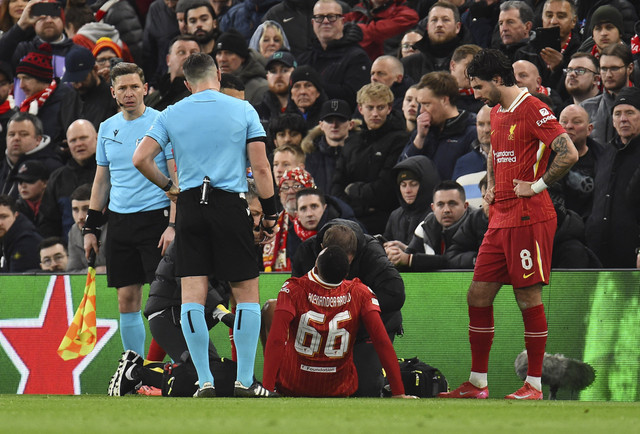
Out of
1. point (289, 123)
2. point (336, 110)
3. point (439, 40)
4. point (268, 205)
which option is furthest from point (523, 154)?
point (439, 40)

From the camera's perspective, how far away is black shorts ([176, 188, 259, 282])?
7395mm

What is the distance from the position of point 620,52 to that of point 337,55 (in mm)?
3932

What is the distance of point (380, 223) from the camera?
1120cm

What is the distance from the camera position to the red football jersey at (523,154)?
25.7 ft

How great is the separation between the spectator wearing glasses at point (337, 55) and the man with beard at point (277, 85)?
41cm

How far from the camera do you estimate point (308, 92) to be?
12477 mm

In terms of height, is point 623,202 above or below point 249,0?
below

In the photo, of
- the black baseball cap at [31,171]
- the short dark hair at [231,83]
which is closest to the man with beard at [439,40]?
the short dark hair at [231,83]

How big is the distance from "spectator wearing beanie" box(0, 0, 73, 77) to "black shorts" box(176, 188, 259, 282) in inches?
309

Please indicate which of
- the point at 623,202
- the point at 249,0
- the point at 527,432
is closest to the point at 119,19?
the point at 249,0

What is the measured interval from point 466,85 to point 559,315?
3.26 m

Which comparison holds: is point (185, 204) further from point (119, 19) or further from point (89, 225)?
point (119, 19)

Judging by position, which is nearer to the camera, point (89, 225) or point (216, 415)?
point (216, 415)

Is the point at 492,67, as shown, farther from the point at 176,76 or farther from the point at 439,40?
the point at 176,76
